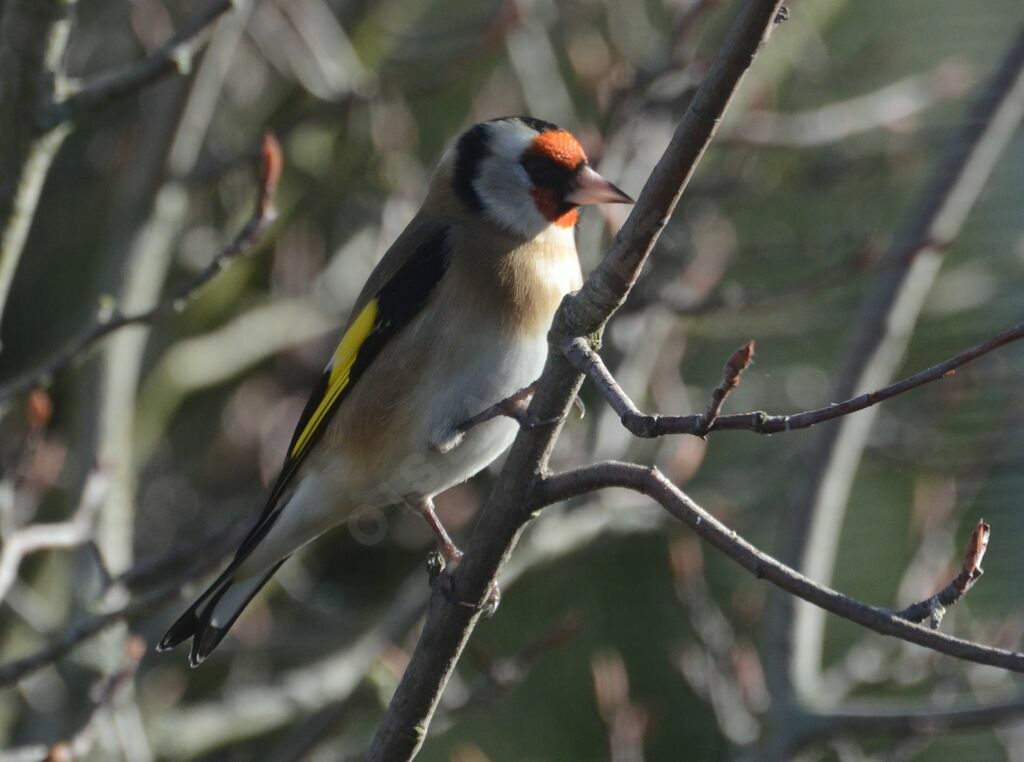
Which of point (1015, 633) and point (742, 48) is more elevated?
point (742, 48)

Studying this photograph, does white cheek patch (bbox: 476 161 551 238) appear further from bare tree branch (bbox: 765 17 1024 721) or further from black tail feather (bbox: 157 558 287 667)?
bare tree branch (bbox: 765 17 1024 721)

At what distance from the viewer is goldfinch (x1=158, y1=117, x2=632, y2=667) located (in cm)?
335

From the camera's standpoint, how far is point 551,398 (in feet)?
7.56

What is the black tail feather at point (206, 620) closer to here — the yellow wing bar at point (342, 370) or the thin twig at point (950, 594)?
the yellow wing bar at point (342, 370)

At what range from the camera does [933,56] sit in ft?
23.2

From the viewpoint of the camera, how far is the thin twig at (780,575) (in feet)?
5.48

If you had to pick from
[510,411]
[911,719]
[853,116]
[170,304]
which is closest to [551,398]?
Result: [510,411]

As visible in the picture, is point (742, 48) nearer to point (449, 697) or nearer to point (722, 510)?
point (449, 697)

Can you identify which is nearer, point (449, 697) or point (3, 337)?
point (449, 697)

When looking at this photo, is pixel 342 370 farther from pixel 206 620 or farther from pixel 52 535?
pixel 52 535

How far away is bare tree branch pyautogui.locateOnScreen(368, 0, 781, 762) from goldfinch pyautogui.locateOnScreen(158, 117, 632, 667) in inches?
32.4

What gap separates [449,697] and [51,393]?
9.87ft

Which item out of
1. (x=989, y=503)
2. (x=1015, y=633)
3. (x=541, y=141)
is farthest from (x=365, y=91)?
(x=1015, y=633)

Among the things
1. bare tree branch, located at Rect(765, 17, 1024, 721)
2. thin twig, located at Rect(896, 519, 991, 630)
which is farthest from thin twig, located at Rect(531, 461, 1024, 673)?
bare tree branch, located at Rect(765, 17, 1024, 721)
